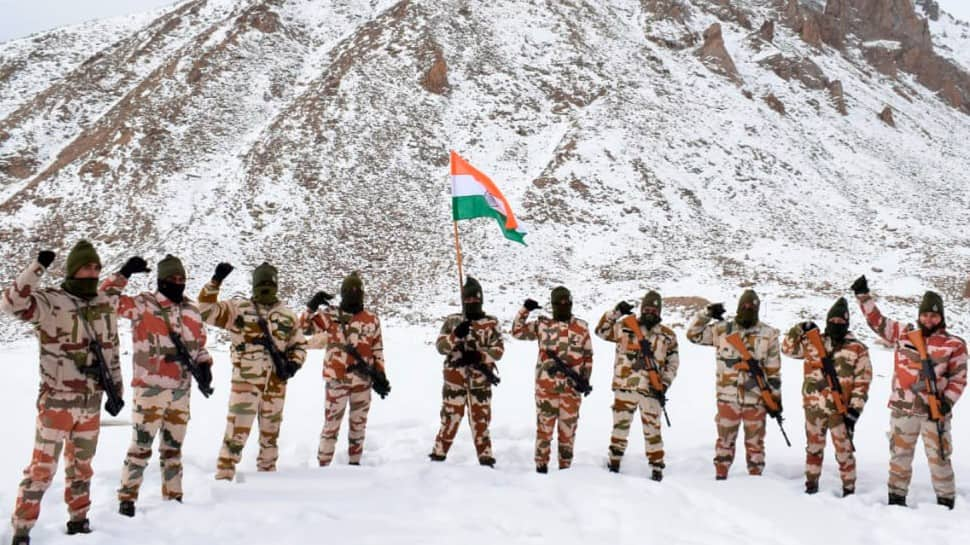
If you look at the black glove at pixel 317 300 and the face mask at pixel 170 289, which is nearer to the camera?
the face mask at pixel 170 289

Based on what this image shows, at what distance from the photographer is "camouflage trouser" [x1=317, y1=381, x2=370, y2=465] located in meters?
7.04

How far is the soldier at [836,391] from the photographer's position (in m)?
6.62

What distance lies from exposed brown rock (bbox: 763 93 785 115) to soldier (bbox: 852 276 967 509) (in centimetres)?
4131

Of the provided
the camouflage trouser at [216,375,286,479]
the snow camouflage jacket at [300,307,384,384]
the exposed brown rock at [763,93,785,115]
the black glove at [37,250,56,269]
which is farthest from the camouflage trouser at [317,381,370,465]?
the exposed brown rock at [763,93,785,115]

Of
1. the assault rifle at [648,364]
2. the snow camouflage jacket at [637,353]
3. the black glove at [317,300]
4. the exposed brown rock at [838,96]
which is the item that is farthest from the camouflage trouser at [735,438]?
the exposed brown rock at [838,96]

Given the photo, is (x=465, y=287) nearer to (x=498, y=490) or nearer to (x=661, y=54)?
(x=498, y=490)

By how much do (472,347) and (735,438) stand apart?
10.2 feet

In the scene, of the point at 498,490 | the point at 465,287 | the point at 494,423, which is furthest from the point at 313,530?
the point at 494,423

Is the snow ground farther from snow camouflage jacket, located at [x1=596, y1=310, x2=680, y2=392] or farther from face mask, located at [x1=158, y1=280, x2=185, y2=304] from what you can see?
face mask, located at [x1=158, y1=280, x2=185, y2=304]

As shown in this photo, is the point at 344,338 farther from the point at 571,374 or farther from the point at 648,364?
the point at 648,364

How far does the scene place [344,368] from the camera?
706cm

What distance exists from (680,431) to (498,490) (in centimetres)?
374

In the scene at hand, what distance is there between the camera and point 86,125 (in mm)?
34625

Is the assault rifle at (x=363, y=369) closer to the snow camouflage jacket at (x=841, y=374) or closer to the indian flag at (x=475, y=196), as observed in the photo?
the indian flag at (x=475, y=196)
